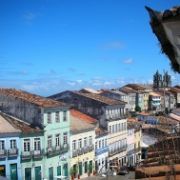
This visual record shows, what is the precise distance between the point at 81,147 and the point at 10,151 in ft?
33.4

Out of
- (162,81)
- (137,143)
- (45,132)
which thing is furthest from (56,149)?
(162,81)

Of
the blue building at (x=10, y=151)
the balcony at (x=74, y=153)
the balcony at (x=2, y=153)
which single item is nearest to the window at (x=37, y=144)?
the blue building at (x=10, y=151)

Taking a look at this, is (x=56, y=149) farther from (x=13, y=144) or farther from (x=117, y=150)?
(x=117, y=150)

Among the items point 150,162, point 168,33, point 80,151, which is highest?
point 168,33

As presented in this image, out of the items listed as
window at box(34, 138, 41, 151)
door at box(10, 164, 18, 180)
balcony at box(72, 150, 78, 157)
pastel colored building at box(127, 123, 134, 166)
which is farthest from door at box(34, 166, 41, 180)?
pastel colored building at box(127, 123, 134, 166)

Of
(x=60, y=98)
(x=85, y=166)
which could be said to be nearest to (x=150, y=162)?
(x=85, y=166)

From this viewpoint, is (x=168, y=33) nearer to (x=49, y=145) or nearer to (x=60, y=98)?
(x=49, y=145)

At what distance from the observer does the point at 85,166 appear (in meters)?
40.2

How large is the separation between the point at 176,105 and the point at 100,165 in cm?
8665

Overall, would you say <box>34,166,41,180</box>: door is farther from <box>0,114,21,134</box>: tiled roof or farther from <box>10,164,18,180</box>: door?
<box>0,114,21,134</box>: tiled roof

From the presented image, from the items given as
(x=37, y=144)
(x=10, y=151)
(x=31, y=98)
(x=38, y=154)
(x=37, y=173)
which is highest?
(x=31, y=98)

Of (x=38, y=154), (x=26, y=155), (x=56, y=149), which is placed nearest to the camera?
(x=26, y=155)

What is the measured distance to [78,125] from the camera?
1548 inches

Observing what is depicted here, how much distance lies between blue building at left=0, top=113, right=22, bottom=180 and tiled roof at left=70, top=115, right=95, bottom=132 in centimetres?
747
